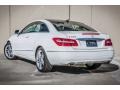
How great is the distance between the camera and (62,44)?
6.07 m

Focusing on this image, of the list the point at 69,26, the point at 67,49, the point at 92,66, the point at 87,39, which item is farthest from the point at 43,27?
the point at 92,66

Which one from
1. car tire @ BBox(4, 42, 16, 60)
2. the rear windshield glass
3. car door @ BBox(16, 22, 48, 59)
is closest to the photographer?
the rear windshield glass

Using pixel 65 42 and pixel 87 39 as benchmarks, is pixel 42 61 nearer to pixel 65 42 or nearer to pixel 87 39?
pixel 65 42

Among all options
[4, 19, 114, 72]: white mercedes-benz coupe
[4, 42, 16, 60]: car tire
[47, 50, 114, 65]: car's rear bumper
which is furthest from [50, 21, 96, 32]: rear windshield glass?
[4, 42, 16, 60]: car tire

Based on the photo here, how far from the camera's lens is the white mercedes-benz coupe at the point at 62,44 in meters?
6.09

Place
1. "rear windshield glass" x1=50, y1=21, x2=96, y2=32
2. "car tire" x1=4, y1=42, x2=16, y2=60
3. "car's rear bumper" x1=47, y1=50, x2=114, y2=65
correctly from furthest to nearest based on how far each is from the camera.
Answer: "car tire" x1=4, y1=42, x2=16, y2=60
"rear windshield glass" x1=50, y1=21, x2=96, y2=32
"car's rear bumper" x1=47, y1=50, x2=114, y2=65

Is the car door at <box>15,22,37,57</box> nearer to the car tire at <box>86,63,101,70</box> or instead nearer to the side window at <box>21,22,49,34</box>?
the side window at <box>21,22,49,34</box>

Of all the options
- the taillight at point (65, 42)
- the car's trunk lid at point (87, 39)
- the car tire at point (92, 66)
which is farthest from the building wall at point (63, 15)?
the taillight at point (65, 42)

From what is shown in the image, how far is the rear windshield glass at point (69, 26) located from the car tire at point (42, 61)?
44 cm

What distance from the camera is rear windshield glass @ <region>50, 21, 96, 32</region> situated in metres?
6.36

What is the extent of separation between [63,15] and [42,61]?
80cm

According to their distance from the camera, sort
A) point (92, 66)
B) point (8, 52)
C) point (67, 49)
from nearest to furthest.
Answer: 1. point (67, 49)
2. point (92, 66)
3. point (8, 52)

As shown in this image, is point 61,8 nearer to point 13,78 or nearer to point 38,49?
point 38,49

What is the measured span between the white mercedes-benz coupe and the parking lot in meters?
0.11
